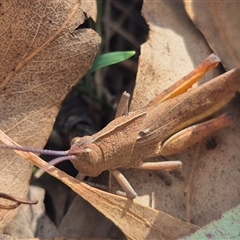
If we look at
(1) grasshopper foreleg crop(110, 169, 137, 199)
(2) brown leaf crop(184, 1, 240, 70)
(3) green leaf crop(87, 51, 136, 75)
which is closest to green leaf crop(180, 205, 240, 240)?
(1) grasshopper foreleg crop(110, 169, 137, 199)

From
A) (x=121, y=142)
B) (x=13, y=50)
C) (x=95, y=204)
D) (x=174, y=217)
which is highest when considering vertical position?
(x=13, y=50)

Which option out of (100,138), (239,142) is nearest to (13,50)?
(100,138)

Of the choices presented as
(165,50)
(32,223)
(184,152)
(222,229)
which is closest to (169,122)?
(184,152)

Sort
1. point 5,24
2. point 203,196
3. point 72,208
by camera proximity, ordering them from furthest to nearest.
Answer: point 72,208, point 203,196, point 5,24

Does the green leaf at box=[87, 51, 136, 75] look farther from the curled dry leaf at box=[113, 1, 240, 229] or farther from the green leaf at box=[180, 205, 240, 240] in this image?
the green leaf at box=[180, 205, 240, 240]

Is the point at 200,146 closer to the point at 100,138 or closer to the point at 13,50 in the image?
the point at 100,138

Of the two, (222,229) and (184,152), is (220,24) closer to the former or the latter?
(184,152)

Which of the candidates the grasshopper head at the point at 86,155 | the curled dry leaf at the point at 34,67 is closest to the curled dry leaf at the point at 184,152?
the grasshopper head at the point at 86,155

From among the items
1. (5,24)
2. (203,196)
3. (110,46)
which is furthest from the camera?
(110,46)
